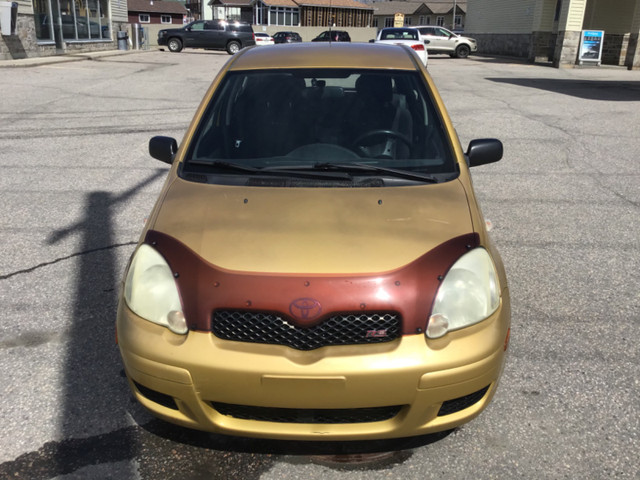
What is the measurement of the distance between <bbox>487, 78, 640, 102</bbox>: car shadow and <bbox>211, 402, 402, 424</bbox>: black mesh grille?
15.0 metres

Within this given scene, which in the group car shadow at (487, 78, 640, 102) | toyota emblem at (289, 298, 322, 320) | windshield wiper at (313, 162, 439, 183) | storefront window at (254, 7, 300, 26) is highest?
storefront window at (254, 7, 300, 26)

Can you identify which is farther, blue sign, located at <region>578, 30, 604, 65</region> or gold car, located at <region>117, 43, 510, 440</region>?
blue sign, located at <region>578, 30, 604, 65</region>

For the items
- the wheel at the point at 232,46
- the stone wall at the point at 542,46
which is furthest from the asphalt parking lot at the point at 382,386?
the wheel at the point at 232,46

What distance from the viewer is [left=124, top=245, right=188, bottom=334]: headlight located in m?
2.40

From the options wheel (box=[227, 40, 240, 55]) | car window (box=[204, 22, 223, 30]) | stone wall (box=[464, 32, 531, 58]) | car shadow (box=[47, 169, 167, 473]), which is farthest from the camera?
wheel (box=[227, 40, 240, 55])

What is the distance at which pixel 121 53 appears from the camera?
29.3 metres

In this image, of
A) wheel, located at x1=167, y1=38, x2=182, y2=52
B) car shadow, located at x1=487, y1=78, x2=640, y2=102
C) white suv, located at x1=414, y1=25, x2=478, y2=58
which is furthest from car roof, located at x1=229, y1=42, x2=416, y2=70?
wheel, located at x1=167, y1=38, x2=182, y2=52

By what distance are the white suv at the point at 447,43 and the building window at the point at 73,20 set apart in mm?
17348

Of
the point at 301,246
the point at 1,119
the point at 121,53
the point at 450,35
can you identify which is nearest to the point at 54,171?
the point at 1,119

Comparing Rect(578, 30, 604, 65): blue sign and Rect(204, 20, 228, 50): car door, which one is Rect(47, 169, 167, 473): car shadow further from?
Rect(204, 20, 228, 50): car door

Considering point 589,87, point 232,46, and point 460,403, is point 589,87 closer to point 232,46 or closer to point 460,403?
point 460,403

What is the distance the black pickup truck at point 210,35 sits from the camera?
34500 mm

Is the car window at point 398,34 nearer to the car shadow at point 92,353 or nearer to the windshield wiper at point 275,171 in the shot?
the car shadow at point 92,353

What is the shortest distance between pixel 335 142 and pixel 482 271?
1244 mm
